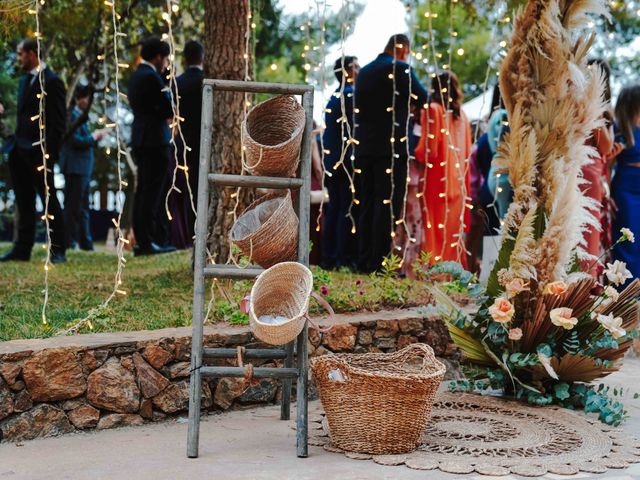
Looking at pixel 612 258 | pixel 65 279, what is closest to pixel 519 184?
pixel 612 258

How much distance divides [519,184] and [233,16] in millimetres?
2307

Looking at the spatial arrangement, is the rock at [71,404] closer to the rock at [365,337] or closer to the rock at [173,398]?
the rock at [173,398]

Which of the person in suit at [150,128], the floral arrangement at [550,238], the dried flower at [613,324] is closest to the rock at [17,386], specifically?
the floral arrangement at [550,238]

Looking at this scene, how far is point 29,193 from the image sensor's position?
6727 millimetres

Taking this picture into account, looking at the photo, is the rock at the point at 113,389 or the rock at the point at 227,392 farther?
the rock at the point at 227,392

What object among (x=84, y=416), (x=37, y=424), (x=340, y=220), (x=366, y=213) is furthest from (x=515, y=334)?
(x=340, y=220)

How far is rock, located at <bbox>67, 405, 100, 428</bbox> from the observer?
3318 millimetres

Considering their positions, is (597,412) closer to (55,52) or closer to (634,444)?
(634,444)

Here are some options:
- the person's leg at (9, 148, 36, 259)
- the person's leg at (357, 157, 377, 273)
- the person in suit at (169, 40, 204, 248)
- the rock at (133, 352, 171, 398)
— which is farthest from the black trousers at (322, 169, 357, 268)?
the rock at (133, 352, 171, 398)

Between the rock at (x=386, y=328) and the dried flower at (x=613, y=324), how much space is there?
103cm

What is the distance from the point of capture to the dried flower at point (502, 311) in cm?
366

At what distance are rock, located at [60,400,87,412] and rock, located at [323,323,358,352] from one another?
118cm

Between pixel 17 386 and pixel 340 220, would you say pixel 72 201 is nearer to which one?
pixel 340 220

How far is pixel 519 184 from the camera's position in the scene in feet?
12.6
